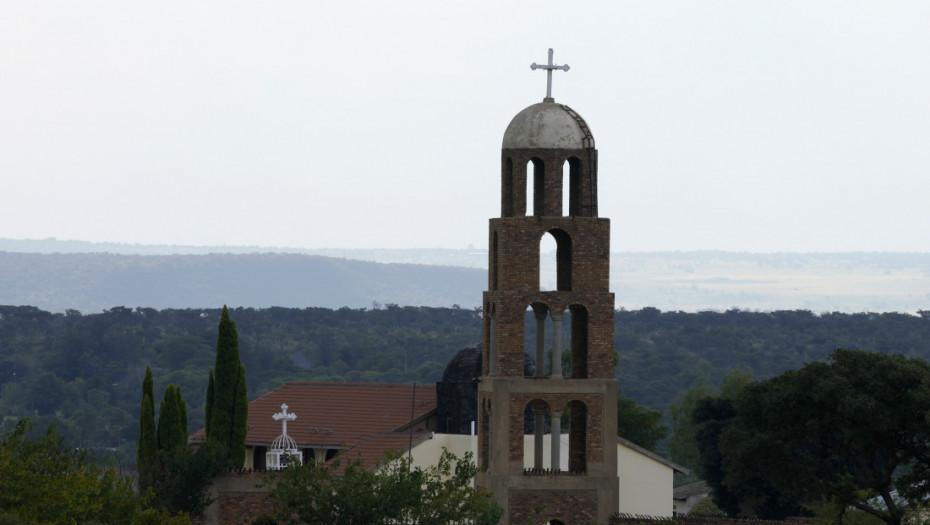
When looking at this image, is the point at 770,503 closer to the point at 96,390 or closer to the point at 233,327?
the point at 233,327

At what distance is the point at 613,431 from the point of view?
51.7m

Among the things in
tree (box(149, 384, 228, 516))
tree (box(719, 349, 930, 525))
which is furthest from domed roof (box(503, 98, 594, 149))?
tree (box(149, 384, 228, 516))

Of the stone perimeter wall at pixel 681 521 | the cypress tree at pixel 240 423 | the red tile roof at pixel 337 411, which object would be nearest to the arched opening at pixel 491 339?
the stone perimeter wall at pixel 681 521

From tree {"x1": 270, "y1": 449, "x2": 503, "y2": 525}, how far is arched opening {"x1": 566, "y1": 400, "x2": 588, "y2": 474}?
539 centimetres

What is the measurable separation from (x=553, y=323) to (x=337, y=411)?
73.1 ft

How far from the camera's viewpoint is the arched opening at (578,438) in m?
52.2

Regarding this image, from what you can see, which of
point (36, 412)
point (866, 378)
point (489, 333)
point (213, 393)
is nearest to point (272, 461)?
point (213, 393)

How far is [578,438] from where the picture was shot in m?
52.8

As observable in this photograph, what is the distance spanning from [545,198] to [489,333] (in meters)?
4.57

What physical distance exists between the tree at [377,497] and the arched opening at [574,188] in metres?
9.10

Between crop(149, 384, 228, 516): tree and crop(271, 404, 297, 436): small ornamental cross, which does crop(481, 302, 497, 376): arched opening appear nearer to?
crop(149, 384, 228, 516): tree

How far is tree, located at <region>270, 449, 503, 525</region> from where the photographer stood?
45469 millimetres

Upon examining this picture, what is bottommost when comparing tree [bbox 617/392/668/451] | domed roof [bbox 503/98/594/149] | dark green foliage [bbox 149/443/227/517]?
tree [bbox 617/392/668/451]

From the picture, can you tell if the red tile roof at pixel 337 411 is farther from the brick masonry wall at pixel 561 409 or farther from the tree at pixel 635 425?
the tree at pixel 635 425
